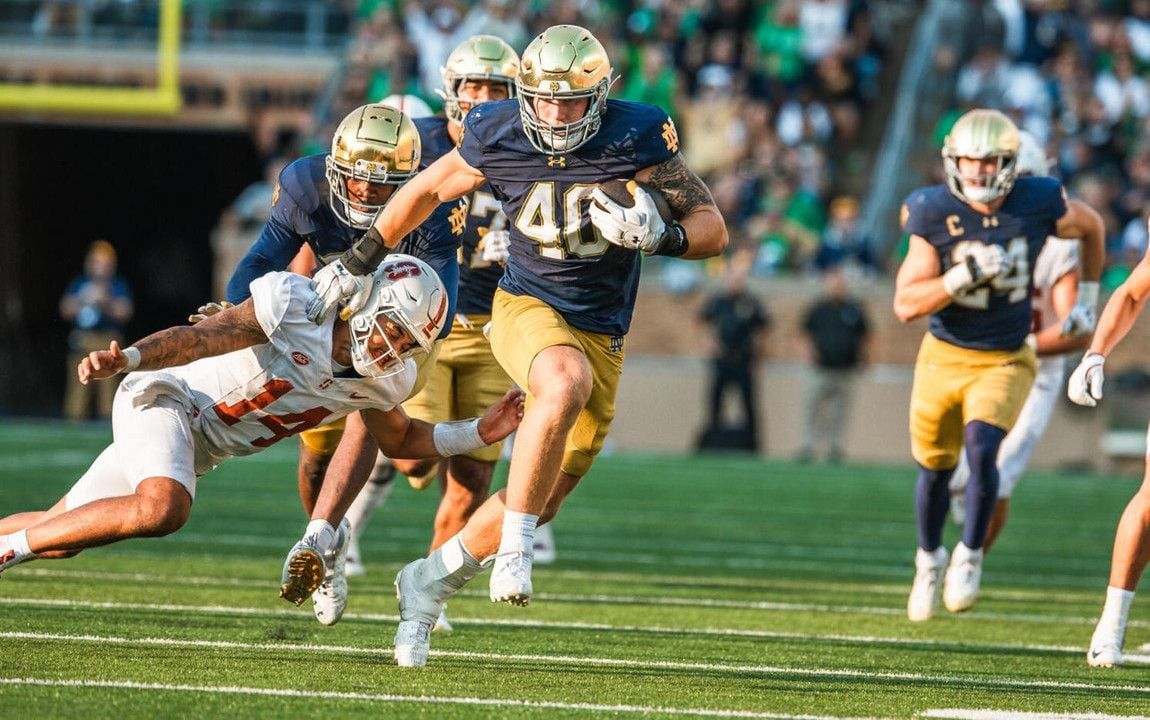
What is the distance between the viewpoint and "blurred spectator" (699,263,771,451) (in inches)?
598

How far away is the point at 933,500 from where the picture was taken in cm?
691

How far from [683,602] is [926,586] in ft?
2.92

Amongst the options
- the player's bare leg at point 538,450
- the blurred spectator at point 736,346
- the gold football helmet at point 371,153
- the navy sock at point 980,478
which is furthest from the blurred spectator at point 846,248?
the player's bare leg at point 538,450

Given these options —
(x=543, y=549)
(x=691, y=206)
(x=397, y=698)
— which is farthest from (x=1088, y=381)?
(x=543, y=549)

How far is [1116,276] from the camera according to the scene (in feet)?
46.7

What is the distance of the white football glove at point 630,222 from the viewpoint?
478 cm

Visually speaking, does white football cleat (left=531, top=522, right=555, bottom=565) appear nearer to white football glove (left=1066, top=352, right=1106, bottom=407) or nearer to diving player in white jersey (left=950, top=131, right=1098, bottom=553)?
diving player in white jersey (left=950, top=131, right=1098, bottom=553)

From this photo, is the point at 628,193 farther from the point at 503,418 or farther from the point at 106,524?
the point at 106,524

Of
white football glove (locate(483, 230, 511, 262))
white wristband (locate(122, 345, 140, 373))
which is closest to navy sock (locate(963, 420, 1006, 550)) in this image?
white football glove (locate(483, 230, 511, 262))

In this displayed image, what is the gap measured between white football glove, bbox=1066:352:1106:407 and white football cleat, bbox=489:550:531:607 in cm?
181

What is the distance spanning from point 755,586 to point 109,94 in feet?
35.7

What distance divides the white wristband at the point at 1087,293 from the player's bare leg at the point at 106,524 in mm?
4148

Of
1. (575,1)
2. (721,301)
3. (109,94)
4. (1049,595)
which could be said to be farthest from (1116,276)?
(109,94)

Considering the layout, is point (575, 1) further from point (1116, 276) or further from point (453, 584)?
point (453, 584)
